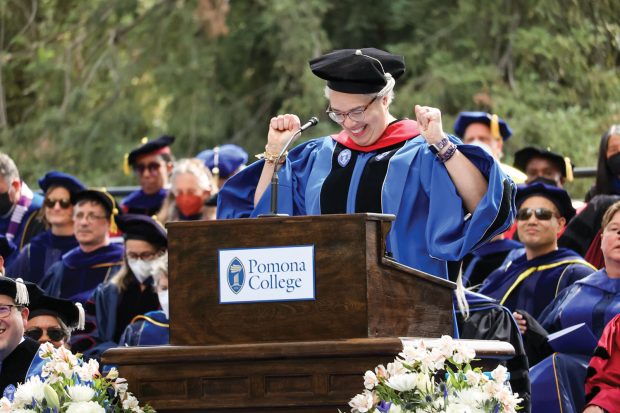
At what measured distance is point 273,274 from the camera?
4539 mm

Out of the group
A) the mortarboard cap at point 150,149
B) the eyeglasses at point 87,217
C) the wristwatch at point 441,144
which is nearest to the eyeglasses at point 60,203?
the eyeglasses at point 87,217

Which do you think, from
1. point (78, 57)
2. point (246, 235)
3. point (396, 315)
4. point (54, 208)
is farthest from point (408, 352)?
point (78, 57)

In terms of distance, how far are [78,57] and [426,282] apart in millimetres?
12233

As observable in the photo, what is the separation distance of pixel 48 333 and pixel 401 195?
118 inches

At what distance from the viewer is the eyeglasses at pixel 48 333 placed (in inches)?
305

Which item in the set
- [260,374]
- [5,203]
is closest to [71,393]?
[260,374]

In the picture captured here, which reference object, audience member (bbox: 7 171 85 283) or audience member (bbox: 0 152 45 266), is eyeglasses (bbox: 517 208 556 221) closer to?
audience member (bbox: 7 171 85 283)

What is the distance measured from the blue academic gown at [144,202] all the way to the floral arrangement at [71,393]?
547cm

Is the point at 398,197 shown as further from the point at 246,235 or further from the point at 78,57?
the point at 78,57

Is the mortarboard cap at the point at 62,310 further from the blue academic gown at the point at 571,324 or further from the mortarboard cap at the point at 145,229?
the blue academic gown at the point at 571,324

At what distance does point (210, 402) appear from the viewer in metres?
4.55

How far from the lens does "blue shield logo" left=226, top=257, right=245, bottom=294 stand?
Answer: 4.57 m

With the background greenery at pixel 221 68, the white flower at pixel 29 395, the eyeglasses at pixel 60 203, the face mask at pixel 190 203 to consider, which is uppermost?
the background greenery at pixel 221 68

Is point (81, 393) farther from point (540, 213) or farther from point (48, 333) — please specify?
point (540, 213)
